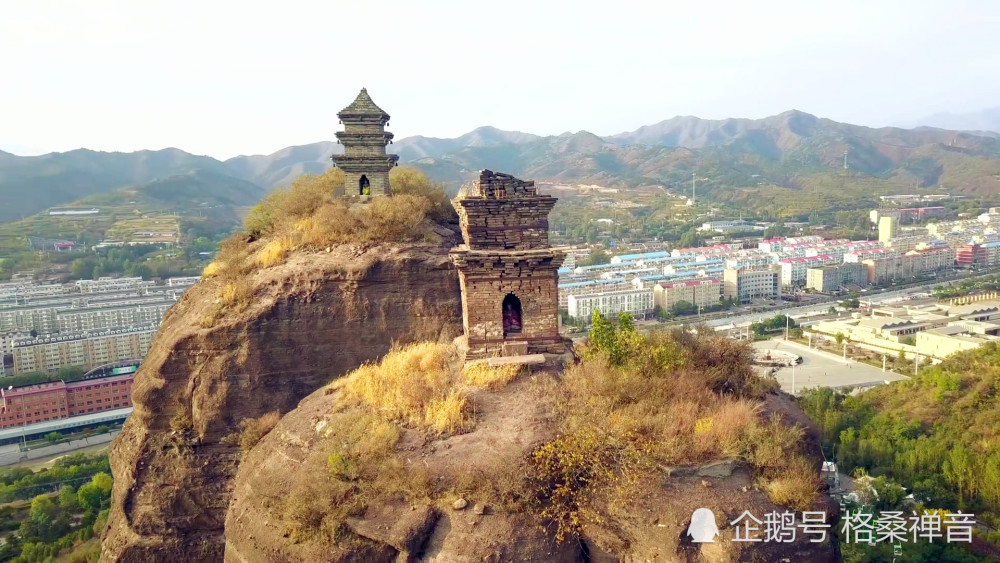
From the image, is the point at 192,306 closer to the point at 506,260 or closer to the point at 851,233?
the point at 506,260

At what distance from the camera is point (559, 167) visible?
154m

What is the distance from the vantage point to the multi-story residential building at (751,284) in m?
60.7

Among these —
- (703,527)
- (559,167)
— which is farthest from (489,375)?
(559,167)

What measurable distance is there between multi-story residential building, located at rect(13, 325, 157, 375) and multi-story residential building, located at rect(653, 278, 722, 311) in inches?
1602

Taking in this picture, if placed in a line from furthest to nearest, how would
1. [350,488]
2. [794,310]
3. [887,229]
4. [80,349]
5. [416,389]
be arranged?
[887,229] → [794,310] → [80,349] → [416,389] → [350,488]

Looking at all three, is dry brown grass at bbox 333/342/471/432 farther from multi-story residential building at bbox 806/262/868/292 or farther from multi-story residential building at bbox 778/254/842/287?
multi-story residential building at bbox 778/254/842/287

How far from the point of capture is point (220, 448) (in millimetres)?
12625

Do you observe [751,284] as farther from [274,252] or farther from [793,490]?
[793,490]

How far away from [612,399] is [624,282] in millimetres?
52859

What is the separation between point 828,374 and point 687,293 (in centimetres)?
2162

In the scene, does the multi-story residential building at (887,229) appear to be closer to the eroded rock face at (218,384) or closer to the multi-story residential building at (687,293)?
the multi-story residential building at (687,293)

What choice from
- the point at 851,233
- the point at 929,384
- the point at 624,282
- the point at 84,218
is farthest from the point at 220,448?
the point at 851,233

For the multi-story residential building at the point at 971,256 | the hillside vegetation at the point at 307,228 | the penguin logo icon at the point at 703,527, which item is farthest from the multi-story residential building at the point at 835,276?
the penguin logo icon at the point at 703,527

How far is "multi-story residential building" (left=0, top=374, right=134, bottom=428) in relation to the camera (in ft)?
109
